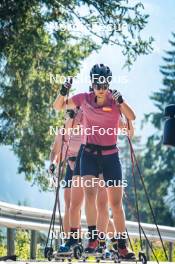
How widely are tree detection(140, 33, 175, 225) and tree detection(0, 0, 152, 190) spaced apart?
38.0 meters

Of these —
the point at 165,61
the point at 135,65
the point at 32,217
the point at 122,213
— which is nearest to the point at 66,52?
the point at 135,65

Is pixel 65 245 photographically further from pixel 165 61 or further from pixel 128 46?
pixel 165 61

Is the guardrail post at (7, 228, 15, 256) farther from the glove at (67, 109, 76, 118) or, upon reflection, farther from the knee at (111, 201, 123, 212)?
the knee at (111, 201, 123, 212)

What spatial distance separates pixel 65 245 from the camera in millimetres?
8172

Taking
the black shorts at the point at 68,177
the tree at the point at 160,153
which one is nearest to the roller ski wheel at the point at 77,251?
the black shorts at the point at 68,177

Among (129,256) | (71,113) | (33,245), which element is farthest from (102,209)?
(33,245)

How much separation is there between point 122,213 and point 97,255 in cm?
54

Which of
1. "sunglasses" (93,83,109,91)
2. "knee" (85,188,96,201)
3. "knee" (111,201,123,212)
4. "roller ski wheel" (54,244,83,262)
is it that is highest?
"sunglasses" (93,83,109,91)

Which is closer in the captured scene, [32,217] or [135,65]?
[32,217]

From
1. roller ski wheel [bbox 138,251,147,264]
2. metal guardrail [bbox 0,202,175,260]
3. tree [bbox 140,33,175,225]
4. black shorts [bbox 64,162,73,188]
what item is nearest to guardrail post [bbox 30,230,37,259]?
metal guardrail [bbox 0,202,175,260]

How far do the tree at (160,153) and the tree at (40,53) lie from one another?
38.0 metres

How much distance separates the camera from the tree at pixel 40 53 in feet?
65.8

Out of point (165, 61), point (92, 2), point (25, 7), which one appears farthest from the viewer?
point (165, 61)

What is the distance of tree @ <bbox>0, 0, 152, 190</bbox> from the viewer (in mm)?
20047
